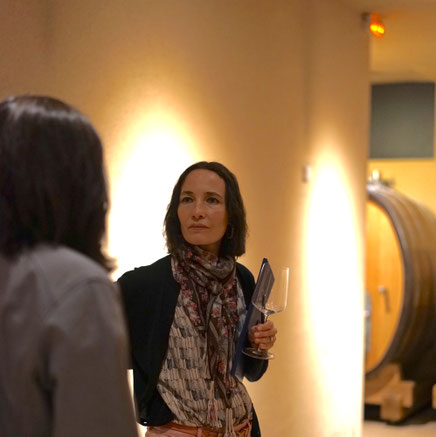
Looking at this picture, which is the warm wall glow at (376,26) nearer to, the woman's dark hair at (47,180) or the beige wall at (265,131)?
the beige wall at (265,131)

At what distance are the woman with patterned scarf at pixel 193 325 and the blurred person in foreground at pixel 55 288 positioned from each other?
3.28 ft

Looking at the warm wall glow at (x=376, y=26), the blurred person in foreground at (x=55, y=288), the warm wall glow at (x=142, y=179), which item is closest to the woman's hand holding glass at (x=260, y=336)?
the warm wall glow at (x=142, y=179)

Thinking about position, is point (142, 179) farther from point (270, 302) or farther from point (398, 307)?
point (398, 307)

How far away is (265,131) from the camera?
155 inches

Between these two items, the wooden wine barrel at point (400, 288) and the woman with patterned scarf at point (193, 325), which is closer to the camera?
the woman with patterned scarf at point (193, 325)

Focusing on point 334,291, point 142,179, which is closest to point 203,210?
point 142,179

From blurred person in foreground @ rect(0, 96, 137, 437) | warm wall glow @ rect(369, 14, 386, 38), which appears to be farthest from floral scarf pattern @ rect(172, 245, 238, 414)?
warm wall glow @ rect(369, 14, 386, 38)

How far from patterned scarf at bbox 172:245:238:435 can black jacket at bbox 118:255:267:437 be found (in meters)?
0.04

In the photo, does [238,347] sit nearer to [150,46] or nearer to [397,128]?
[150,46]

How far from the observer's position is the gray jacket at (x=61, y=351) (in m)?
1.04

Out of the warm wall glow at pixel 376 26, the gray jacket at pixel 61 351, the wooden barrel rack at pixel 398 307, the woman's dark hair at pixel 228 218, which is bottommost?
the wooden barrel rack at pixel 398 307

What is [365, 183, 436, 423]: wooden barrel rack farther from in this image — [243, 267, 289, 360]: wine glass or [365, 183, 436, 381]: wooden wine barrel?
[243, 267, 289, 360]: wine glass

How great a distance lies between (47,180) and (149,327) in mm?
1076

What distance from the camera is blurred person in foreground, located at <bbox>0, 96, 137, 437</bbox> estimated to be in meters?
1.04
